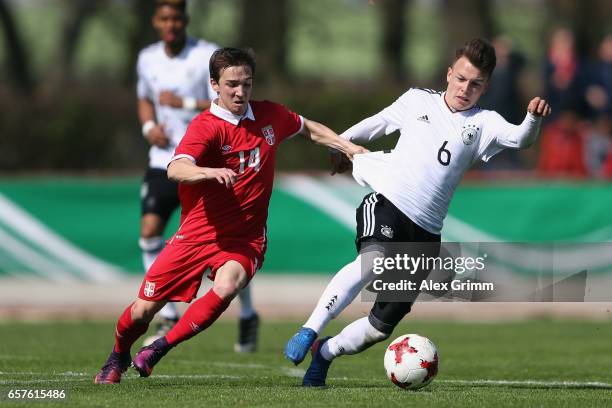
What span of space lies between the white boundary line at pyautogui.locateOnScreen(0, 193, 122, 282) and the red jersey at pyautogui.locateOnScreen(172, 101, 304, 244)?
8.14m

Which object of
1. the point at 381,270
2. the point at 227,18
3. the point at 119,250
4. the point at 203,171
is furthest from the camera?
the point at 227,18

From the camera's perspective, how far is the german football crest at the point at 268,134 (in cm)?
872

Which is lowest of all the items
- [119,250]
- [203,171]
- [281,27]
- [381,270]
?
[119,250]

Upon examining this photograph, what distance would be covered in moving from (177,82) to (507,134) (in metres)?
4.26

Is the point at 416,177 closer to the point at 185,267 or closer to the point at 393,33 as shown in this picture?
the point at 185,267

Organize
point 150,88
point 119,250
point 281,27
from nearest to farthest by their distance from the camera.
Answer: point 150,88 → point 119,250 → point 281,27

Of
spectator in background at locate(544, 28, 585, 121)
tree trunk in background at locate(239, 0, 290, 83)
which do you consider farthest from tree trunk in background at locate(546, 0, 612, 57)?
spectator in background at locate(544, 28, 585, 121)

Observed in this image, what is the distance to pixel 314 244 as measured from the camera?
16.8m

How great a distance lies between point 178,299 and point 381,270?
1329 mm

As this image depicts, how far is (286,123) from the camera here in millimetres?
8914

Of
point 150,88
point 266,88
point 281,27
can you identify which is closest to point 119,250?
point 150,88

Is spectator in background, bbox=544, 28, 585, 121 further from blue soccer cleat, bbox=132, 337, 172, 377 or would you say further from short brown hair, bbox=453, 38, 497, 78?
blue soccer cleat, bbox=132, 337, 172, 377

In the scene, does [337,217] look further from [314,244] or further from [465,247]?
[465,247]

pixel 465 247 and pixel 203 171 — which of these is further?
pixel 465 247
